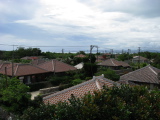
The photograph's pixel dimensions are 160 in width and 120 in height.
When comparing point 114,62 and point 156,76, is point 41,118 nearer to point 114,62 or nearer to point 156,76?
point 156,76

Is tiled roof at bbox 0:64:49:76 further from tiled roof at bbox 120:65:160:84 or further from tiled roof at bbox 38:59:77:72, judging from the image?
tiled roof at bbox 120:65:160:84

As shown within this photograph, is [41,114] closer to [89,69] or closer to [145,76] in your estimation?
[145,76]

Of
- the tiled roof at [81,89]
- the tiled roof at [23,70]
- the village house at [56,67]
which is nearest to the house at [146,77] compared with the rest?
the village house at [56,67]

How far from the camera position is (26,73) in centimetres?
2508

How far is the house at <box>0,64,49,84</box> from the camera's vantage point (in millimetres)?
24469

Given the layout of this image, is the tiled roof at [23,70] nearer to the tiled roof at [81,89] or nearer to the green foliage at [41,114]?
the tiled roof at [81,89]

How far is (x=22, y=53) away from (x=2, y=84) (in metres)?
59.7

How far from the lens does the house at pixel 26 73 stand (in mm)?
24469

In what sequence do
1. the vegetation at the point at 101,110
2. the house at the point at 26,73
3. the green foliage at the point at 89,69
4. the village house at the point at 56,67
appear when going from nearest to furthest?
the vegetation at the point at 101,110, the house at the point at 26,73, the green foliage at the point at 89,69, the village house at the point at 56,67

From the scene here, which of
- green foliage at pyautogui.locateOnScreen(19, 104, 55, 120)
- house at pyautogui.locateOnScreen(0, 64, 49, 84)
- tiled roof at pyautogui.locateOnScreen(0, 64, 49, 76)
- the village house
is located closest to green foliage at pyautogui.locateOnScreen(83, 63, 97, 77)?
the village house

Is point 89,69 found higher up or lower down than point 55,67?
lower down

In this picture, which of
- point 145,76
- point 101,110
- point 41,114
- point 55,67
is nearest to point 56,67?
point 55,67

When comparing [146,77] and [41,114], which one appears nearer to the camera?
[41,114]

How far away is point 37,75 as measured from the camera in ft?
90.1
